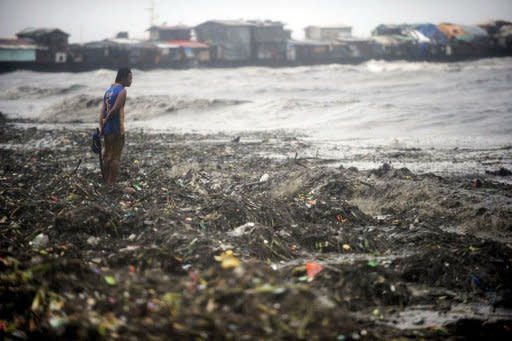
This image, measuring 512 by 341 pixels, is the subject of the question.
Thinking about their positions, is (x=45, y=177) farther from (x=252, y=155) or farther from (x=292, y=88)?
(x=292, y=88)

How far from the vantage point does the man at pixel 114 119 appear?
7.16 metres

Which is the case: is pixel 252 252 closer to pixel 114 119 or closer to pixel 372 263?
pixel 372 263

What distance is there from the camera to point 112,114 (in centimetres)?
720

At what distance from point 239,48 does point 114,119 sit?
3569cm

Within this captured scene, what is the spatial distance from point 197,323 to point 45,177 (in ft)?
21.5

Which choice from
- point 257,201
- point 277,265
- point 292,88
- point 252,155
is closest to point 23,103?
point 292,88

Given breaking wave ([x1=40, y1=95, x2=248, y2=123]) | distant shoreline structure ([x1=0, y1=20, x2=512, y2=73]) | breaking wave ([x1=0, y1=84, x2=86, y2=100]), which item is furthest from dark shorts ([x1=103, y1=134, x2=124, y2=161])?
distant shoreline structure ([x1=0, y1=20, x2=512, y2=73])

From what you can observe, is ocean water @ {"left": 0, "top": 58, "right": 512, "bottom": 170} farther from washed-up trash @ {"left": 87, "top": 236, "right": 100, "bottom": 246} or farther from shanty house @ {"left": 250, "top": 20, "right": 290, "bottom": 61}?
washed-up trash @ {"left": 87, "top": 236, "right": 100, "bottom": 246}

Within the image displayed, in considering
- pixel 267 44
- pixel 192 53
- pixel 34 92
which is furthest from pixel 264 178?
pixel 267 44

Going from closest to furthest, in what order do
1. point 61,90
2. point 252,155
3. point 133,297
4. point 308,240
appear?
point 133,297, point 308,240, point 252,155, point 61,90

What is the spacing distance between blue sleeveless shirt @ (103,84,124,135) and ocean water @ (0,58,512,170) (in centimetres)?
506

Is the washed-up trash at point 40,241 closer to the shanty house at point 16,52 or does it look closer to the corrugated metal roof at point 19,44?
the shanty house at point 16,52

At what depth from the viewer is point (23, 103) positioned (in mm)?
26906

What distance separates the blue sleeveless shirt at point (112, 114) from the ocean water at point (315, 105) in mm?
5063
